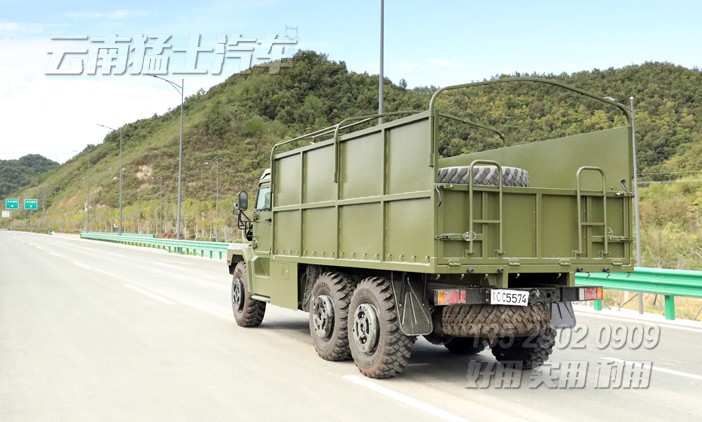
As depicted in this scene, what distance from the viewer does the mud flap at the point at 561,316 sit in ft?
22.3

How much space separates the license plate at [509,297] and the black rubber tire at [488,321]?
0.64 feet

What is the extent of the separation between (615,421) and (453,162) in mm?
4212

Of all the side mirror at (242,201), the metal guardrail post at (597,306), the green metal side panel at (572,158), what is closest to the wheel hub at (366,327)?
the green metal side panel at (572,158)

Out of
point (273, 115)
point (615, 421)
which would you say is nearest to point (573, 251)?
point (615, 421)

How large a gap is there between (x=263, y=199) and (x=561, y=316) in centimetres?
487

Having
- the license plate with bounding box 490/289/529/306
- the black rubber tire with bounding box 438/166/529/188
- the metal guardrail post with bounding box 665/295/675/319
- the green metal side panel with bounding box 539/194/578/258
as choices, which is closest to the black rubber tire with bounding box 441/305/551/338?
the license plate with bounding box 490/289/529/306

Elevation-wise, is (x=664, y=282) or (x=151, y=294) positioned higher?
(x=664, y=282)

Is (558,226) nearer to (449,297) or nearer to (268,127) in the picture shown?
(449,297)

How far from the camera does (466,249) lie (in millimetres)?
6082

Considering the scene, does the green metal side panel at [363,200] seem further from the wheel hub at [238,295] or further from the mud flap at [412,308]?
the wheel hub at [238,295]

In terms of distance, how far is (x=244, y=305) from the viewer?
10.3 meters

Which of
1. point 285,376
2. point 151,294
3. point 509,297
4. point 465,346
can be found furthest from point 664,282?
point 151,294

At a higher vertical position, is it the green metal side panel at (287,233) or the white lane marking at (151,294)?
the green metal side panel at (287,233)

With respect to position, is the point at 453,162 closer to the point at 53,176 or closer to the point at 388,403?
the point at 388,403
